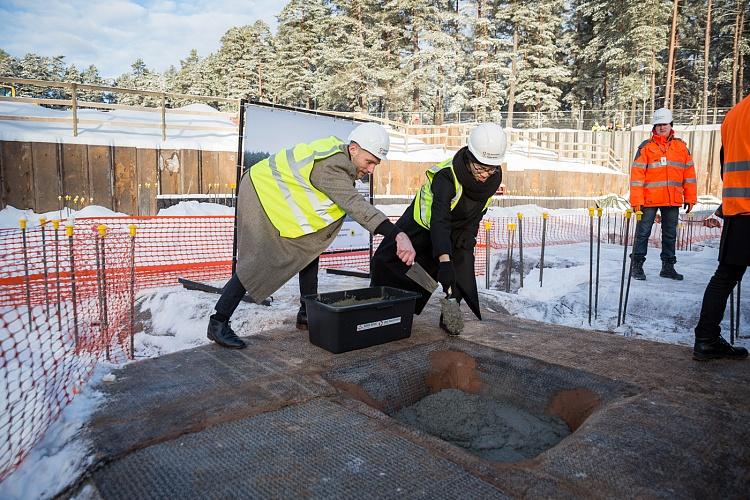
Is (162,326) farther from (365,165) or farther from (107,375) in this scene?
(365,165)

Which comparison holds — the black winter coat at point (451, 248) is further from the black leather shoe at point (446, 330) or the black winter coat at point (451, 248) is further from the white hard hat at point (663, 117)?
the white hard hat at point (663, 117)

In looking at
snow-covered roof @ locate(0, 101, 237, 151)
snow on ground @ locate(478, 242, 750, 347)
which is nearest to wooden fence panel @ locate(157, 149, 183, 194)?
snow-covered roof @ locate(0, 101, 237, 151)

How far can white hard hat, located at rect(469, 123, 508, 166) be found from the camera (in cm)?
347

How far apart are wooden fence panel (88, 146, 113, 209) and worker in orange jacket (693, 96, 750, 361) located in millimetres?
12449

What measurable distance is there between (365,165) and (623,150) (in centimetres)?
3051

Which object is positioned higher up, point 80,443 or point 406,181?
point 406,181

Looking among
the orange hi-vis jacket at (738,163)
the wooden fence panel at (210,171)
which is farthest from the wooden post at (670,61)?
the orange hi-vis jacket at (738,163)

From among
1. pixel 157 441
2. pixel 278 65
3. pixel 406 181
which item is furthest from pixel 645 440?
pixel 278 65

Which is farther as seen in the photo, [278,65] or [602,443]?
[278,65]

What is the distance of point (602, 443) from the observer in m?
2.21

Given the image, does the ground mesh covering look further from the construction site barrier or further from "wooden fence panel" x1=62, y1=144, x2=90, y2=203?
"wooden fence panel" x1=62, y1=144, x2=90, y2=203

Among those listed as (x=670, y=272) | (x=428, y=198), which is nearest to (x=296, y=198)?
(x=428, y=198)

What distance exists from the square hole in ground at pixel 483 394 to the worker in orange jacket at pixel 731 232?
2.83 feet

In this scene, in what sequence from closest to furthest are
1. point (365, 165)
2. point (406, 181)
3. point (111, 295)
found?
point (365, 165)
point (111, 295)
point (406, 181)
